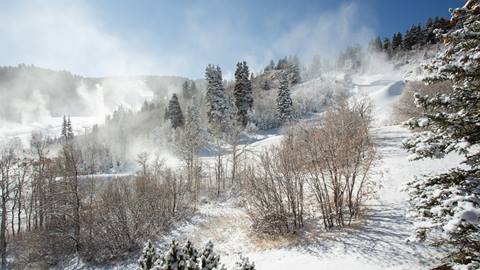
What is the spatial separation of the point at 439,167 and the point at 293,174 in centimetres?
1092

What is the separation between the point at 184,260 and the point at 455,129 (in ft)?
19.7

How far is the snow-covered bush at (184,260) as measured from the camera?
657 cm

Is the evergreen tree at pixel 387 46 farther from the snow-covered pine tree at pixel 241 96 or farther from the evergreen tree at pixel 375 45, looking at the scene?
the snow-covered pine tree at pixel 241 96

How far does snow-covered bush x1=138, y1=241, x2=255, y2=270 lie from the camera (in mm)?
6570

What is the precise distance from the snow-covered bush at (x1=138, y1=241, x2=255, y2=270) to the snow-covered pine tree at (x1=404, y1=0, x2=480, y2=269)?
4.06 metres

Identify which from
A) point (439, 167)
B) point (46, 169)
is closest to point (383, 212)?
point (439, 167)

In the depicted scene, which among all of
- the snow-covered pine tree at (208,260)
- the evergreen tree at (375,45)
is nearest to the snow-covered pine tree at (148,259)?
the snow-covered pine tree at (208,260)

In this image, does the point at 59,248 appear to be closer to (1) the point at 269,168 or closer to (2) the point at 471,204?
(1) the point at 269,168

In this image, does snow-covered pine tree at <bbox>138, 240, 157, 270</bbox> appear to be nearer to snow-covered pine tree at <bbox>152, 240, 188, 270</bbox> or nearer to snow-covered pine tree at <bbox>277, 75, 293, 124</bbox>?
snow-covered pine tree at <bbox>152, 240, 188, 270</bbox>

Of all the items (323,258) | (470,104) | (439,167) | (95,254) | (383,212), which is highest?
(470,104)

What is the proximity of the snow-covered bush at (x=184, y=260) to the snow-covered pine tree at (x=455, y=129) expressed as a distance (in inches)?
160

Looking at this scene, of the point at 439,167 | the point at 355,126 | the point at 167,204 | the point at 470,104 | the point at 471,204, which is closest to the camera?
the point at 471,204

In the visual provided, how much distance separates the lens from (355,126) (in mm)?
18234

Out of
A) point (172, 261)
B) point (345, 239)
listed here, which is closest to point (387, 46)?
point (345, 239)
